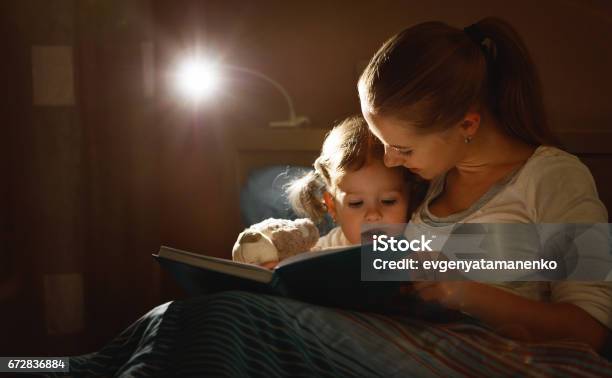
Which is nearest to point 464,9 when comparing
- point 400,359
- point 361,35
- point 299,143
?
point 361,35

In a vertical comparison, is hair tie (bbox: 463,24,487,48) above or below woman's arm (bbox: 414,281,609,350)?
above

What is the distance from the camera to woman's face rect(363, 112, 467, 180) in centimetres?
119

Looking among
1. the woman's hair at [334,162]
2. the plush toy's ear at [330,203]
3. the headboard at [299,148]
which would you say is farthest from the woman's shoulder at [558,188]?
the headboard at [299,148]

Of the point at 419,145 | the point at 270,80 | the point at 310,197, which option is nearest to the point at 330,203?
the point at 310,197

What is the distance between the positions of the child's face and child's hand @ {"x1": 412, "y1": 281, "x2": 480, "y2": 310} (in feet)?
1.22

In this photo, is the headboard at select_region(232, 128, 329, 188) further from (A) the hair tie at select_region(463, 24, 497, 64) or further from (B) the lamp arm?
(A) the hair tie at select_region(463, 24, 497, 64)

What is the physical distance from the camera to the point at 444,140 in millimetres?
1207

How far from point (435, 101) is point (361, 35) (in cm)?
101

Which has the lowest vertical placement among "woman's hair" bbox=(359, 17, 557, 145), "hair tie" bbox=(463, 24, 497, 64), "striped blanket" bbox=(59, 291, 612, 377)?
"striped blanket" bbox=(59, 291, 612, 377)

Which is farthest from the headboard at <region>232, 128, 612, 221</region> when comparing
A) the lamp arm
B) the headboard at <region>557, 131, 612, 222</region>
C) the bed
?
the bed

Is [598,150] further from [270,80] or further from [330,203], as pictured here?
[270,80]

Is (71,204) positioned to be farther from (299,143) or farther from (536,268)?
(536,268)

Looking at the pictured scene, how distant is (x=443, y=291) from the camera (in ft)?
3.38

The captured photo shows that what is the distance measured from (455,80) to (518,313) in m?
0.44
